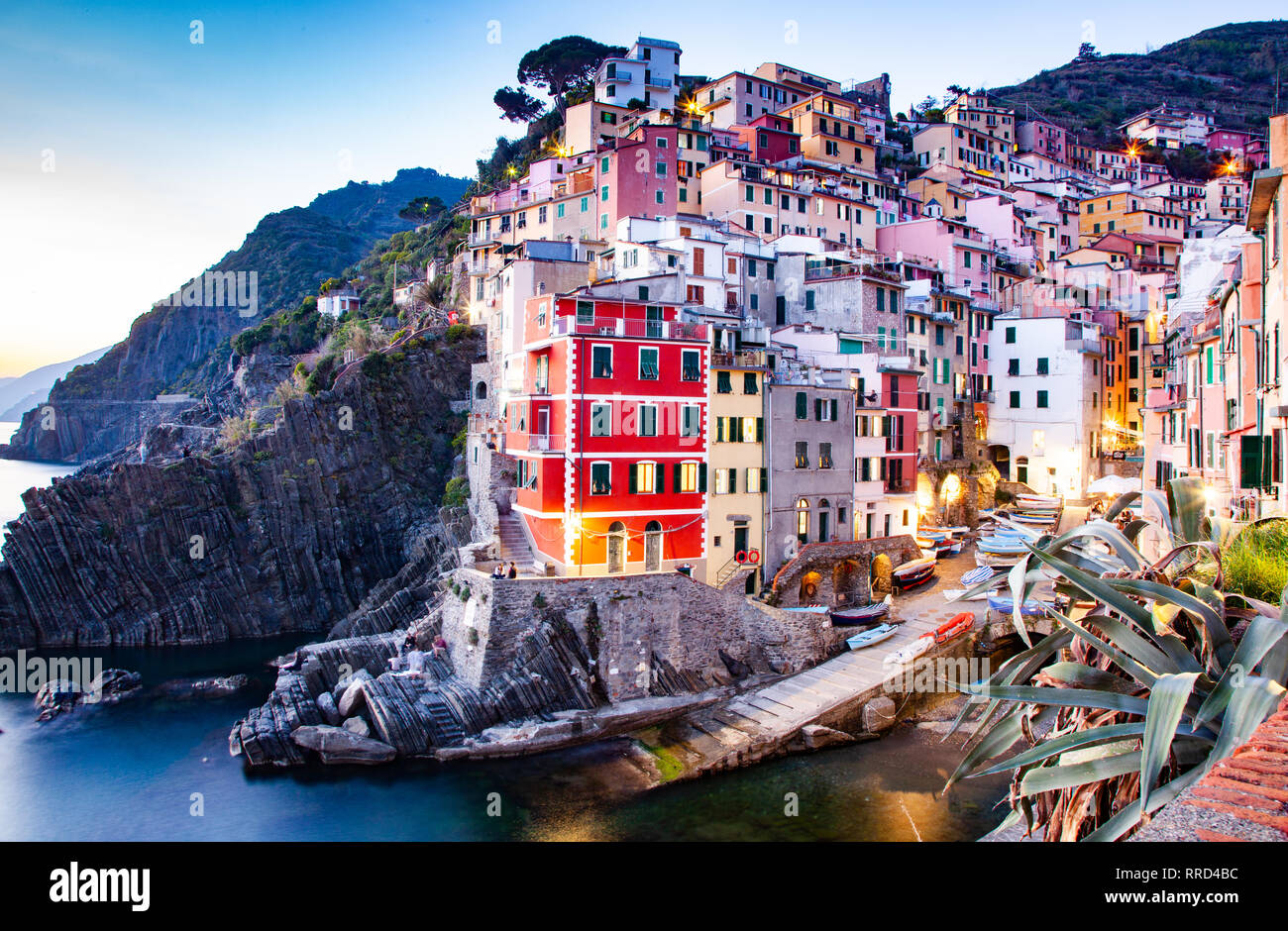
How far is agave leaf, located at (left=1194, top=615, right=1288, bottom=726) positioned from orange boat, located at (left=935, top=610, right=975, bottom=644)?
28497mm

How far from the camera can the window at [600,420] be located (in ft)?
110

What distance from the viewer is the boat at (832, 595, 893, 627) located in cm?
3475

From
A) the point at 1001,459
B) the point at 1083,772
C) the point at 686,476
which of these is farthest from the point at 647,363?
the point at 1001,459

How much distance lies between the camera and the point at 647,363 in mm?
34312

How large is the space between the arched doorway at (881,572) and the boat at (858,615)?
3.71 metres

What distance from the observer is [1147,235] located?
248 ft

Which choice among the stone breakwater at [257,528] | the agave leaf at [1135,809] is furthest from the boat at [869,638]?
the agave leaf at [1135,809]

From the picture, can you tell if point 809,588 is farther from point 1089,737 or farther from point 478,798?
point 1089,737

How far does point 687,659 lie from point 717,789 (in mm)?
6742

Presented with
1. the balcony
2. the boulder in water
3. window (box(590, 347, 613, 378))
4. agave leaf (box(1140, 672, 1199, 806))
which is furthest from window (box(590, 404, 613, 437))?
agave leaf (box(1140, 672, 1199, 806))

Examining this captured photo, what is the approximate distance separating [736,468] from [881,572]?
906 centimetres

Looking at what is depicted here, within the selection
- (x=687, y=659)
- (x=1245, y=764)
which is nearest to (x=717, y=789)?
(x=687, y=659)

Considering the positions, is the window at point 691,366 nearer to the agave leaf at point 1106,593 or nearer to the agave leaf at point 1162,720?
the agave leaf at point 1106,593

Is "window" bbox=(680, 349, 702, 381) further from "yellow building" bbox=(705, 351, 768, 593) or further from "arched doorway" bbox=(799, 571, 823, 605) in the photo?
"arched doorway" bbox=(799, 571, 823, 605)
